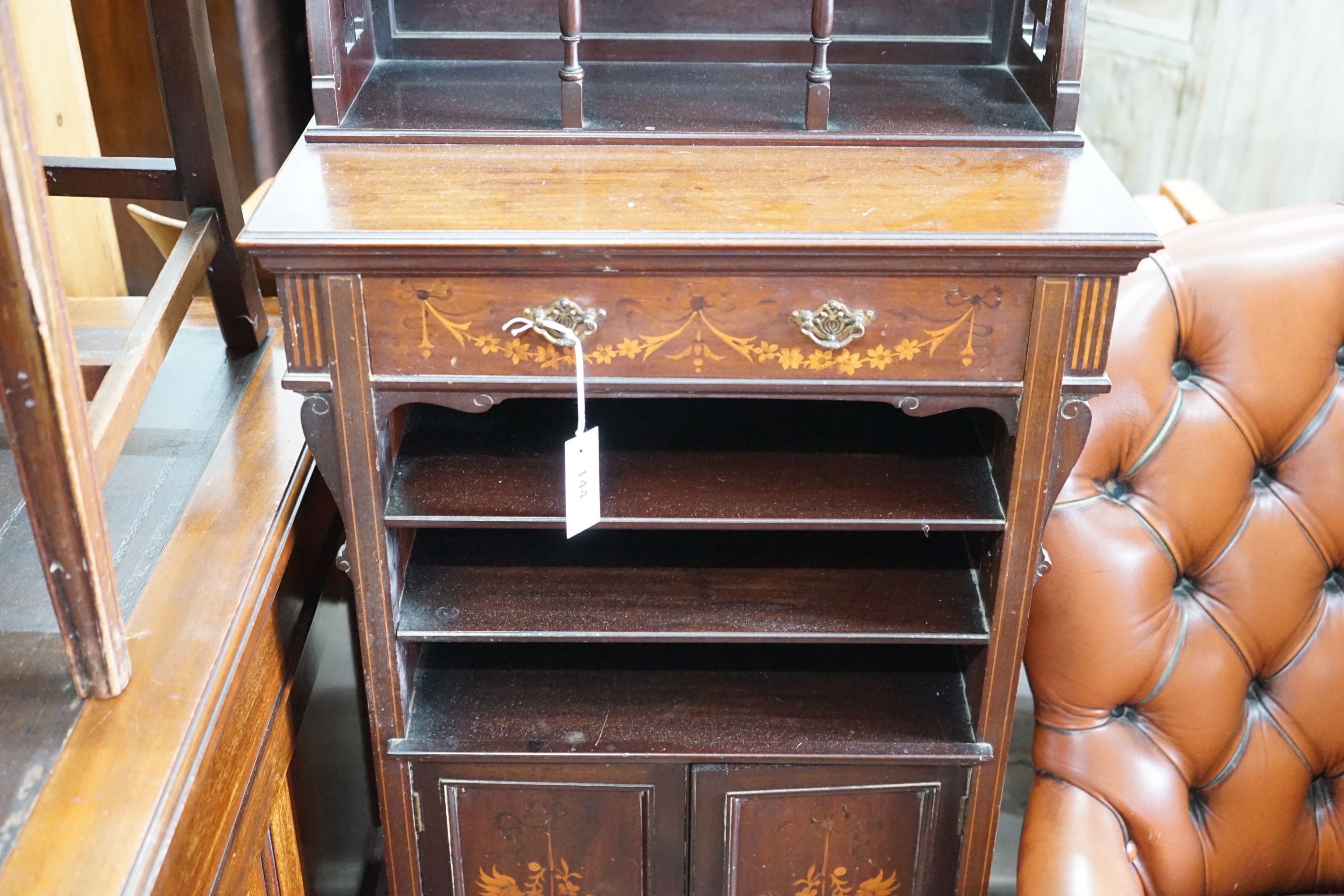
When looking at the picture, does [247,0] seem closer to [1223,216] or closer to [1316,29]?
[1223,216]

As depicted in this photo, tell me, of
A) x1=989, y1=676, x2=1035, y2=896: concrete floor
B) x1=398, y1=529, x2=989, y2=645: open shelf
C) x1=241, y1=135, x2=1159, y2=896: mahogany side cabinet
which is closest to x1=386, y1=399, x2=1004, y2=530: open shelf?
x1=241, y1=135, x2=1159, y2=896: mahogany side cabinet

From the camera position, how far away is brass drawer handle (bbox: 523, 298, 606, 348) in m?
1.01

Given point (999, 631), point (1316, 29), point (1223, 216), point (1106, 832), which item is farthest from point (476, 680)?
point (1316, 29)

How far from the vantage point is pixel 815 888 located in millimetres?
1380

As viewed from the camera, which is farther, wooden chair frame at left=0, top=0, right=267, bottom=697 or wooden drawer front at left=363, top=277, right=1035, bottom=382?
wooden drawer front at left=363, top=277, right=1035, bottom=382

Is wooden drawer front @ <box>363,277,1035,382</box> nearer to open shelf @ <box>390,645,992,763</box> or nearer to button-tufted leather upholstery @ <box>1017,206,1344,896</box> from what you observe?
button-tufted leather upholstery @ <box>1017,206,1344,896</box>

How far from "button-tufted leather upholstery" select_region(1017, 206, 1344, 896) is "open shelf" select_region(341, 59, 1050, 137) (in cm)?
24

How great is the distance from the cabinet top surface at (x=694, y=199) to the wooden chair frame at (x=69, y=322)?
169mm

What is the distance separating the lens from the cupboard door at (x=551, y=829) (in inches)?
51.2

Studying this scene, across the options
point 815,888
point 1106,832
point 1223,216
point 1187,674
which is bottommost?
point 815,888

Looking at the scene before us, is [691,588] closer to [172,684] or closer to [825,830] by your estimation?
[825,830]

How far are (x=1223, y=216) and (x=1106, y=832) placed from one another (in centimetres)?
64

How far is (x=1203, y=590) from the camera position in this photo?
50.9 inches

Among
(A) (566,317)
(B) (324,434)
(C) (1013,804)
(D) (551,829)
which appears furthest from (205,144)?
(C) (1013,804)
